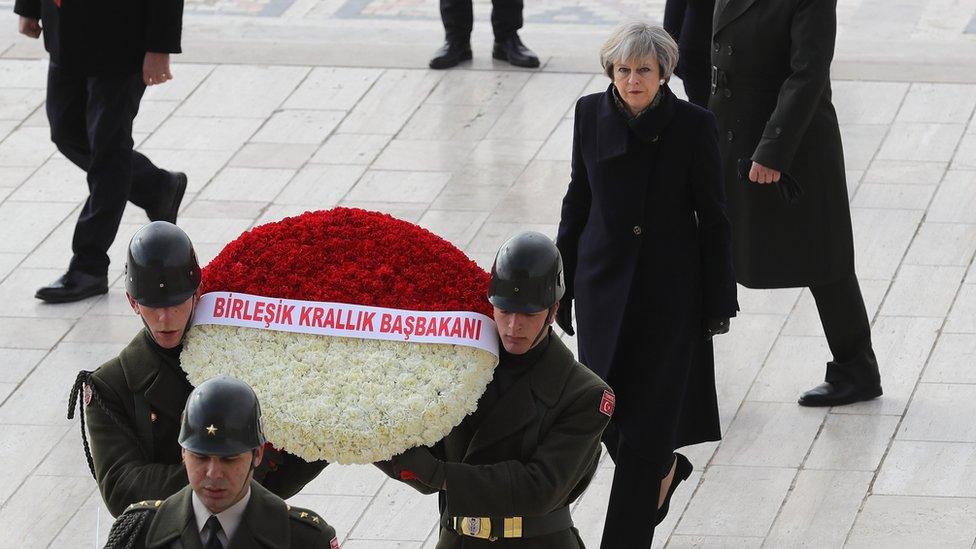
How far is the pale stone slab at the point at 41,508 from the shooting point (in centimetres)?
621

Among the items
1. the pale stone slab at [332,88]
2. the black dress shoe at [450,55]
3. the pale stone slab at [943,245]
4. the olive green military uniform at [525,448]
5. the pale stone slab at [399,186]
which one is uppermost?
the olive green military uniform at [525,448]

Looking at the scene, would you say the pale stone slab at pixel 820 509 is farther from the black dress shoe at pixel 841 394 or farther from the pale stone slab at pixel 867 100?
the pale stone slab at pixel 867 100

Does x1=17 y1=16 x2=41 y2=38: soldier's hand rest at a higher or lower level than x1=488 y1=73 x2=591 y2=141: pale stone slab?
higher

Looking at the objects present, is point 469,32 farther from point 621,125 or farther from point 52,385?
point 621,125

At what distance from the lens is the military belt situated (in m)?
4.39

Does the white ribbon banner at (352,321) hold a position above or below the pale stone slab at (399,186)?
A: above

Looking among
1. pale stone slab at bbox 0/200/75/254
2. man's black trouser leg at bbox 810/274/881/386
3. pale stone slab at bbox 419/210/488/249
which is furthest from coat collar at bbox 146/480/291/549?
pale stone slab at bbox 0/200/75/254

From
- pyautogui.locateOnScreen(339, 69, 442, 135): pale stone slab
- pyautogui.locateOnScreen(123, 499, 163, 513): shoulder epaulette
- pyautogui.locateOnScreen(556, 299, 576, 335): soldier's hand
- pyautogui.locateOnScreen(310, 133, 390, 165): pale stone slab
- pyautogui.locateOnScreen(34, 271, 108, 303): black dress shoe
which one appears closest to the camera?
pyautogui.locateOnScreen(123, 499, 163, 513): shoulder epaulette

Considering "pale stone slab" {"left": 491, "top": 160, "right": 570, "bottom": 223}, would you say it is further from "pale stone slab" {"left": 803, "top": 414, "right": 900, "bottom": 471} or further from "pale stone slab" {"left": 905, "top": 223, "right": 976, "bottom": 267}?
"pale stone slab" {"left": 803, "top": 414, "right": 900, "bottom": 471}

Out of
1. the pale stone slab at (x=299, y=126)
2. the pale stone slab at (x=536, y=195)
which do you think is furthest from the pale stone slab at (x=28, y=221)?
the pale stone slab at (x=536, y=195)

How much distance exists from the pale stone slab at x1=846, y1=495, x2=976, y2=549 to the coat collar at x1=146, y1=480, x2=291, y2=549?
290 cm

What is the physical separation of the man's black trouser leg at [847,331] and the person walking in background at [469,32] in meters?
Result: 4.54

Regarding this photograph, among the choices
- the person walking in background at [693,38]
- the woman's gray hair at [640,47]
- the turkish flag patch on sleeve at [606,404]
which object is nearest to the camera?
the turkish flag patch on sleeve at [606,404]

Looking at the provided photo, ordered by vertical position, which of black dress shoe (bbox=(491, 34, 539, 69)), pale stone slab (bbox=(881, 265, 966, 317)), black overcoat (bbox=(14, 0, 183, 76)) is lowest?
black dress shoe (bbox=(491, 34, 539, 69))
